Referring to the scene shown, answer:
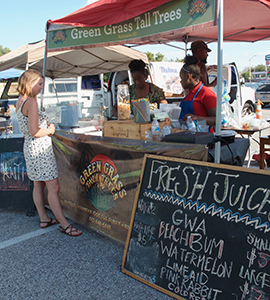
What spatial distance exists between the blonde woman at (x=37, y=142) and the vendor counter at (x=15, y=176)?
67cm

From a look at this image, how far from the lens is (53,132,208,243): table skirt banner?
282 centimetres

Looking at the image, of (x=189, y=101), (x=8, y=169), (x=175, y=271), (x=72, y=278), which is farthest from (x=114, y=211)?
(x=8, y=169)

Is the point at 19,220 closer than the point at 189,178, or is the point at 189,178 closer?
the point at 189,178

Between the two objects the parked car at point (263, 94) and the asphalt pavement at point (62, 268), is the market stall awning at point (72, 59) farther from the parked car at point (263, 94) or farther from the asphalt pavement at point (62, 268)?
the parked car at point (263, 94)

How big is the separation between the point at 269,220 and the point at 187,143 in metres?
1.00

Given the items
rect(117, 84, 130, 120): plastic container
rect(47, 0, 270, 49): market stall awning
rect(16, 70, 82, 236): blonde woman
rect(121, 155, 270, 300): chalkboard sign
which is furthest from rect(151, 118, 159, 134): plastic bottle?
rect(16, 70, 82, 236): blonde woman

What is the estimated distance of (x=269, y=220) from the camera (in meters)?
1.89

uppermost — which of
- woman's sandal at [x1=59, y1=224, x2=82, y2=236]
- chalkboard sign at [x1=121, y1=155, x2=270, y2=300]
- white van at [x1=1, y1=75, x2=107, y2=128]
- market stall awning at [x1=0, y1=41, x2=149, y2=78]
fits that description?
market stall awning at [x1=0, y1=41, x2=149, y2=78]

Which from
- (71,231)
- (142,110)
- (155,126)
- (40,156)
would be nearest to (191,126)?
(155,126)

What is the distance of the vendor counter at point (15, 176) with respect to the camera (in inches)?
168

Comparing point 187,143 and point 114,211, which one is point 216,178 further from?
point 114,211

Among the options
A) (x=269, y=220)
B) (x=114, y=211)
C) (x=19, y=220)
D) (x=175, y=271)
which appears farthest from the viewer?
(x=19, y=220)

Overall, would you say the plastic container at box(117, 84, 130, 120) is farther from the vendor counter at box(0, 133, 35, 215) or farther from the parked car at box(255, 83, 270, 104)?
the parked car at box(255, 83, 270, 104)

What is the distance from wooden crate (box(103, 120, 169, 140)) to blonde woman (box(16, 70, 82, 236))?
0.70 meters
